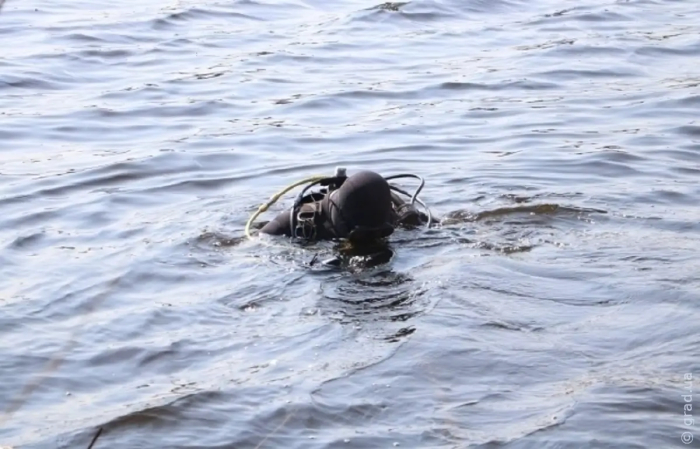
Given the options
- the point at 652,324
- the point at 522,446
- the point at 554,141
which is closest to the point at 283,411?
the point at 522,446

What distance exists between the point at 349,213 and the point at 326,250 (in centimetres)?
38

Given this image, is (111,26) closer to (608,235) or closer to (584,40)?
(584,40)

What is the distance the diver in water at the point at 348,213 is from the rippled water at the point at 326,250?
128 millimetres

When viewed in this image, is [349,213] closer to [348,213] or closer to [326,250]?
[348,213]

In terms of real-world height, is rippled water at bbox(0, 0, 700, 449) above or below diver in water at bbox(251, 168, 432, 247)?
below

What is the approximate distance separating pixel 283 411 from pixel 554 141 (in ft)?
17.5

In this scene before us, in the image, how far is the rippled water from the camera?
14.9 ft

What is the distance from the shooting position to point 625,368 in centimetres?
486

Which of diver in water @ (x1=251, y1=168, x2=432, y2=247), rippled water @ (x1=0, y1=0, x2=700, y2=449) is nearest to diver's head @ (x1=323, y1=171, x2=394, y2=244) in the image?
diver in water @ (x1=251, y1=168, x2=432, y2=247)

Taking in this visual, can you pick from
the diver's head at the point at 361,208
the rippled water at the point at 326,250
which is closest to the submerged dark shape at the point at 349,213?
the diver's head at the point at 361,208

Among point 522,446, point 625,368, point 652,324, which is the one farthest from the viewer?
point 652,324

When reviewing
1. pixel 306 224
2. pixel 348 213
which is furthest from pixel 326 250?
pixel 348 213

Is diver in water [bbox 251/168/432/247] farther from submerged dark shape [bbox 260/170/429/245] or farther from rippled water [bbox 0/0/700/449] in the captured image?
rippled water [bbox 0/0/700/449]

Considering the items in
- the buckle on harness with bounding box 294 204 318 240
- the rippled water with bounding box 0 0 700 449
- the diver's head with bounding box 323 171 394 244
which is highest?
the diver's head with bounding box 323 171 394 244
